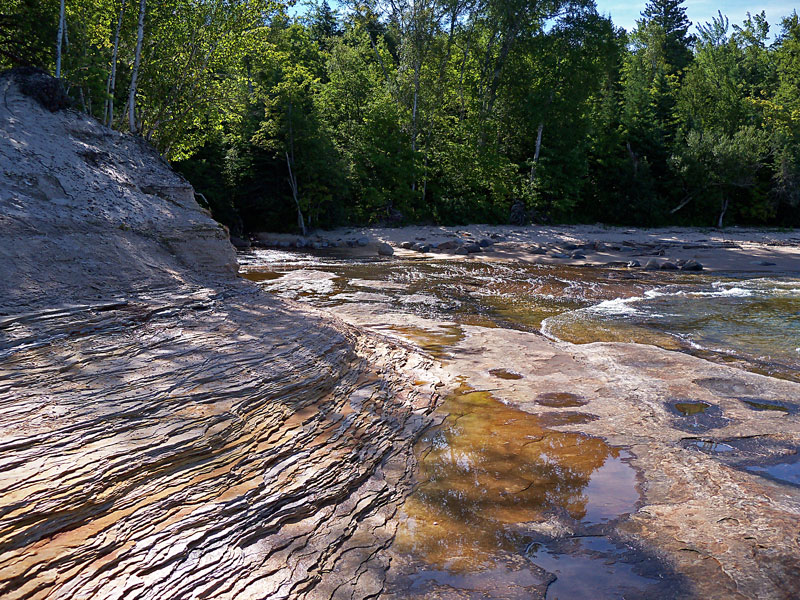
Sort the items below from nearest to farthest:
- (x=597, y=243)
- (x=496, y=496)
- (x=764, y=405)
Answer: (x=496, y=496) → (x=764, y=405) → (x=597, y=243)

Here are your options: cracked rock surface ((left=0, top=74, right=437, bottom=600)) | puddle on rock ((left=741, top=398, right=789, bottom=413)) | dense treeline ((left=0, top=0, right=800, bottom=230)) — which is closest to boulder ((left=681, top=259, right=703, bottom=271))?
dense treeline ((left=0, top=0, right=800, bottom=230))

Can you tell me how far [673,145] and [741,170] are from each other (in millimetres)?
3600

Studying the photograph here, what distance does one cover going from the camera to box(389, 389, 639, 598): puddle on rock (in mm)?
2793

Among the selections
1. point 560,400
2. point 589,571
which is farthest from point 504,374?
point 589,571

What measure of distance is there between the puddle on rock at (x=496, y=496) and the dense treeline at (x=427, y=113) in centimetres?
1259

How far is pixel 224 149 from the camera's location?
22203 mm

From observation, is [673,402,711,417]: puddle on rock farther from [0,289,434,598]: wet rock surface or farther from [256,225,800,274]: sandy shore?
[256,225,800,274]: sandy shore

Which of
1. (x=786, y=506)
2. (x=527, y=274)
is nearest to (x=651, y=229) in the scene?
(x=527, y=274)

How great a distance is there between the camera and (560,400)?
17.1ft

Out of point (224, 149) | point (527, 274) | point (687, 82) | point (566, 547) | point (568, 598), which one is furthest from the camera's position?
point (687, 82)

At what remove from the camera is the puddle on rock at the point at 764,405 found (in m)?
5.01

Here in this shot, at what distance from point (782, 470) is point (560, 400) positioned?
5.82 feet

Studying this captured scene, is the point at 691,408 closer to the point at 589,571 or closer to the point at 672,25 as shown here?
the point at 589,571

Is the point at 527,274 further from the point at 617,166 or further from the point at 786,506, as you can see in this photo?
the point at 617,166
